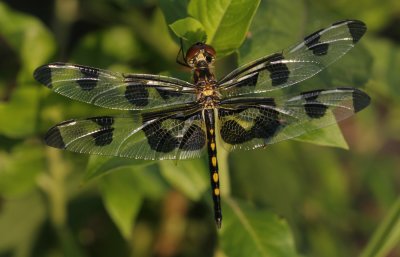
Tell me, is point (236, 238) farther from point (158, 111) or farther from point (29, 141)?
point (29, 141)

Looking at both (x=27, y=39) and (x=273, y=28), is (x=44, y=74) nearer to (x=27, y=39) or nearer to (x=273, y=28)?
(x=27, y=39)

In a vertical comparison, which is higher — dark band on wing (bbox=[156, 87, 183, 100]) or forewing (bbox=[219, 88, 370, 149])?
dark band on wing (bbox=[156, 87, 183, 100])

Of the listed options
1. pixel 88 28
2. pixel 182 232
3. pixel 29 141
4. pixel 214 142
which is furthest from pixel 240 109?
pixel 88 28

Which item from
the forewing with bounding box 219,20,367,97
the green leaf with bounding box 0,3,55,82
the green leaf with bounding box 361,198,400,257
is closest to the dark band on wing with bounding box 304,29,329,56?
the forewing with bounding box 219,20,367,97

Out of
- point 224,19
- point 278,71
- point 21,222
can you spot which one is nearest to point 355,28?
point 278,71

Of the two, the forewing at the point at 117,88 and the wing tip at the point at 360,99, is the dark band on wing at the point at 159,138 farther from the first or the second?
the wing tip at the point at 360,99

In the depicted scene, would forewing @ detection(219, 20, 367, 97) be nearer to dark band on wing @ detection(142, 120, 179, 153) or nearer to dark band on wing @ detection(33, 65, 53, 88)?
dark band on wing @ detection(142, 120, 179, 153)
